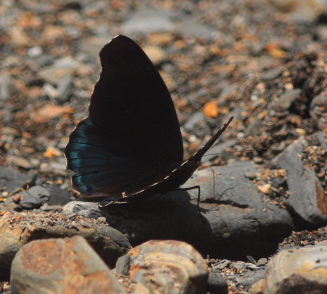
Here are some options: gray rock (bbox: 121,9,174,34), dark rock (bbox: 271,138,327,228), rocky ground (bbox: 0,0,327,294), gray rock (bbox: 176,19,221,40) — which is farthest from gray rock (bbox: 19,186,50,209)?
gray rock (bbox: 176,19,221,40)

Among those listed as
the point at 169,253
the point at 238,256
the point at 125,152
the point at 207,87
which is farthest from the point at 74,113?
the point at 169,253

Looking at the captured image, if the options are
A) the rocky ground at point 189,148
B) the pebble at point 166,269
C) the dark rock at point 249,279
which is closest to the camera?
the pebble at point 166,269

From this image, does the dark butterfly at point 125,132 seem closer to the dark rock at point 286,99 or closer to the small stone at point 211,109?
the dark rock at point 286,99

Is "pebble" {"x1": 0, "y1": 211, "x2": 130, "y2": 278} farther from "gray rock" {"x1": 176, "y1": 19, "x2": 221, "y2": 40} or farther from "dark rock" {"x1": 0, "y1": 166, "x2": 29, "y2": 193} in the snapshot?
"gray rock" {"x1": 176, "y1": 19, "x2": 221, "y2": 40}

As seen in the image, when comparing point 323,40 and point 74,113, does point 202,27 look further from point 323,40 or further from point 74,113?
point 74,113

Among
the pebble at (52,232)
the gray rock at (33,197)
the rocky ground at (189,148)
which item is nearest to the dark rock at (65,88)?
the rocky ground at (189,148)

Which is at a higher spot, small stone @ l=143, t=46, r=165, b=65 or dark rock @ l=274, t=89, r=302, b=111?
small stone @ l=143, t=46, r=165, b=65

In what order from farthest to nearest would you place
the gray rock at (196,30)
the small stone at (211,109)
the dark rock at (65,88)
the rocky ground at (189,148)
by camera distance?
the gray rock at (196,30)
the dark rock at (65,88)
the small stone at (211,109)
the rocky ground at (189,148)
